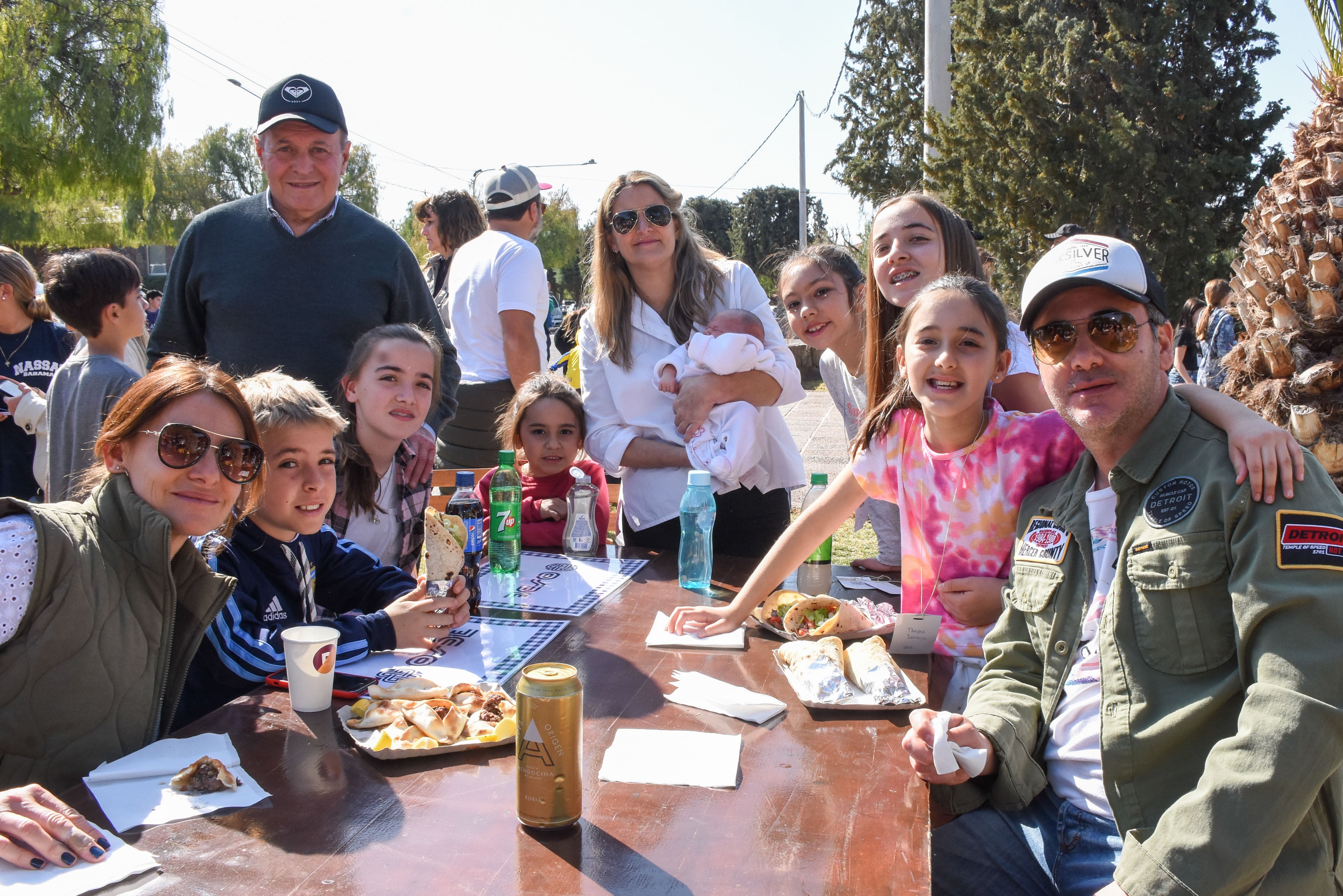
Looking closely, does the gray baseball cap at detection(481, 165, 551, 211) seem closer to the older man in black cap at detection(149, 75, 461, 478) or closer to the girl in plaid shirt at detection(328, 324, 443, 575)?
the older man in black cap at detection(149, 75, 461, 478)

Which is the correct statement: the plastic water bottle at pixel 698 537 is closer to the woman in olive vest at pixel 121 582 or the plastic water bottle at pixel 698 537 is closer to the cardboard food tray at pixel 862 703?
the cardboard food tray at pixel 862 703

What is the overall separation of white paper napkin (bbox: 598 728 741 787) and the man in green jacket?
0.37 m

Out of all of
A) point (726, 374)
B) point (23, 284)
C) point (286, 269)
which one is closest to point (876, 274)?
point (726, 374)

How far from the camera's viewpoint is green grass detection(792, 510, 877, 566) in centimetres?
680

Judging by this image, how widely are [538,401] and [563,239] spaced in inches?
2231

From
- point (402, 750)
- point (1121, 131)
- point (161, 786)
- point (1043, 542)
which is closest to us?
point (161, 786)

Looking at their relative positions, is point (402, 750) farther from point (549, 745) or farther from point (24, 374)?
point (24, 374)

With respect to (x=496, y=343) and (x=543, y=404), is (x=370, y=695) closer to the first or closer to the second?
(x=543, y=404)

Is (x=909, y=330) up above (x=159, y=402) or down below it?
above

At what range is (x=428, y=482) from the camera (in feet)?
11.2

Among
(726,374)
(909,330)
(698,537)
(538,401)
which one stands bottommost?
(698,537)

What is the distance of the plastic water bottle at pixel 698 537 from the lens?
3.13 metres

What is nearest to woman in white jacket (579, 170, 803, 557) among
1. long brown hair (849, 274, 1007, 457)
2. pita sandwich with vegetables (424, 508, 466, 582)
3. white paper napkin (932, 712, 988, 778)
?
long brown hair (849, 274, 1007, 457)

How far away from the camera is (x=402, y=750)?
1.72m
